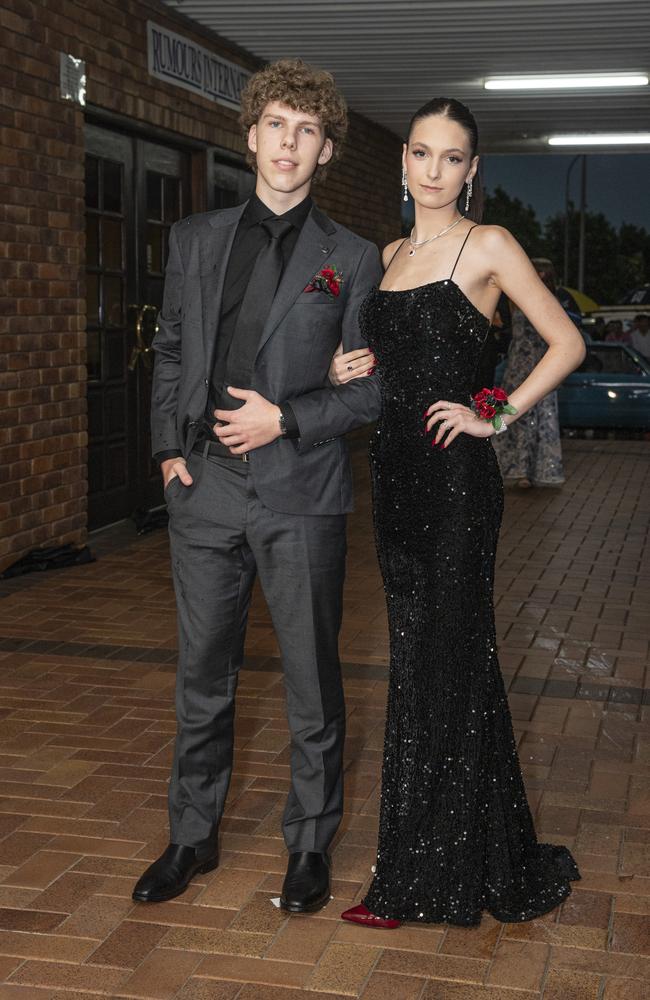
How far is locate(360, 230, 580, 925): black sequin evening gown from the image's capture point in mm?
3352

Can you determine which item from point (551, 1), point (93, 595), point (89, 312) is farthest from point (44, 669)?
point (551, 1)

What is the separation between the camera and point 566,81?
12.7 metres

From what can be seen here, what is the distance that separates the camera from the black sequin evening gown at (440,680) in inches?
132

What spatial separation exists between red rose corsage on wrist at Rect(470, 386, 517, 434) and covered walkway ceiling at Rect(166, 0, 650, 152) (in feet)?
23.1

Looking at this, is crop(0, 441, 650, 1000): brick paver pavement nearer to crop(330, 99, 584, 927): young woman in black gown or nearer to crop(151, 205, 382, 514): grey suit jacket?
crop(330, 99, 584, 927): young woman in black gown

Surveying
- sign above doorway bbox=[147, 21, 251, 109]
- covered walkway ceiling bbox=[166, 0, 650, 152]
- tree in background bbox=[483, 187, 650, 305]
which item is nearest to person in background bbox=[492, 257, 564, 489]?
covered walkway ceiling bbox=[166, 0, 650, 152]

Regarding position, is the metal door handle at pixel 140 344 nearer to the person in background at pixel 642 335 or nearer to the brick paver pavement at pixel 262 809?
the brick paver pavement at pixel 262 809

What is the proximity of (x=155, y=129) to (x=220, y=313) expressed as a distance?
662 centimetres

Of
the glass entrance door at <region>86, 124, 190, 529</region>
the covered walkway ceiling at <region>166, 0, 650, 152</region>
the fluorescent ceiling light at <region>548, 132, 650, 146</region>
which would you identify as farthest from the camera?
the fluorescent ceiling light at <region>548, 132, 650, 146</region>

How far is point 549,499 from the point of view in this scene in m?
11.5

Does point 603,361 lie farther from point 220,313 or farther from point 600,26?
point 220,313

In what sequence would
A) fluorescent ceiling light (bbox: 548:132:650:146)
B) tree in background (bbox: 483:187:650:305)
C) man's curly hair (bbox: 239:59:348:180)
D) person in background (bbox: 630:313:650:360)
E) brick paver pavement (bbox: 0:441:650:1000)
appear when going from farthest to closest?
tree in background (bbox: 483:187:650:305)
person in background (bbox: 630:313:650:360)
fluorescent ceiling light (bbox: 548:132:650:146)
man's curly hair (bbox: 239:59:348:180)
brick paver pavement (bbox: 0:441:650:1000)

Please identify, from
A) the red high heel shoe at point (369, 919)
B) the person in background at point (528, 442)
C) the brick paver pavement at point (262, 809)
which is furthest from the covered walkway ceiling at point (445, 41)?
the red high heel shoe at point (369, 919)

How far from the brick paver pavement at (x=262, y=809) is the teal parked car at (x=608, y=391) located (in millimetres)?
9817
